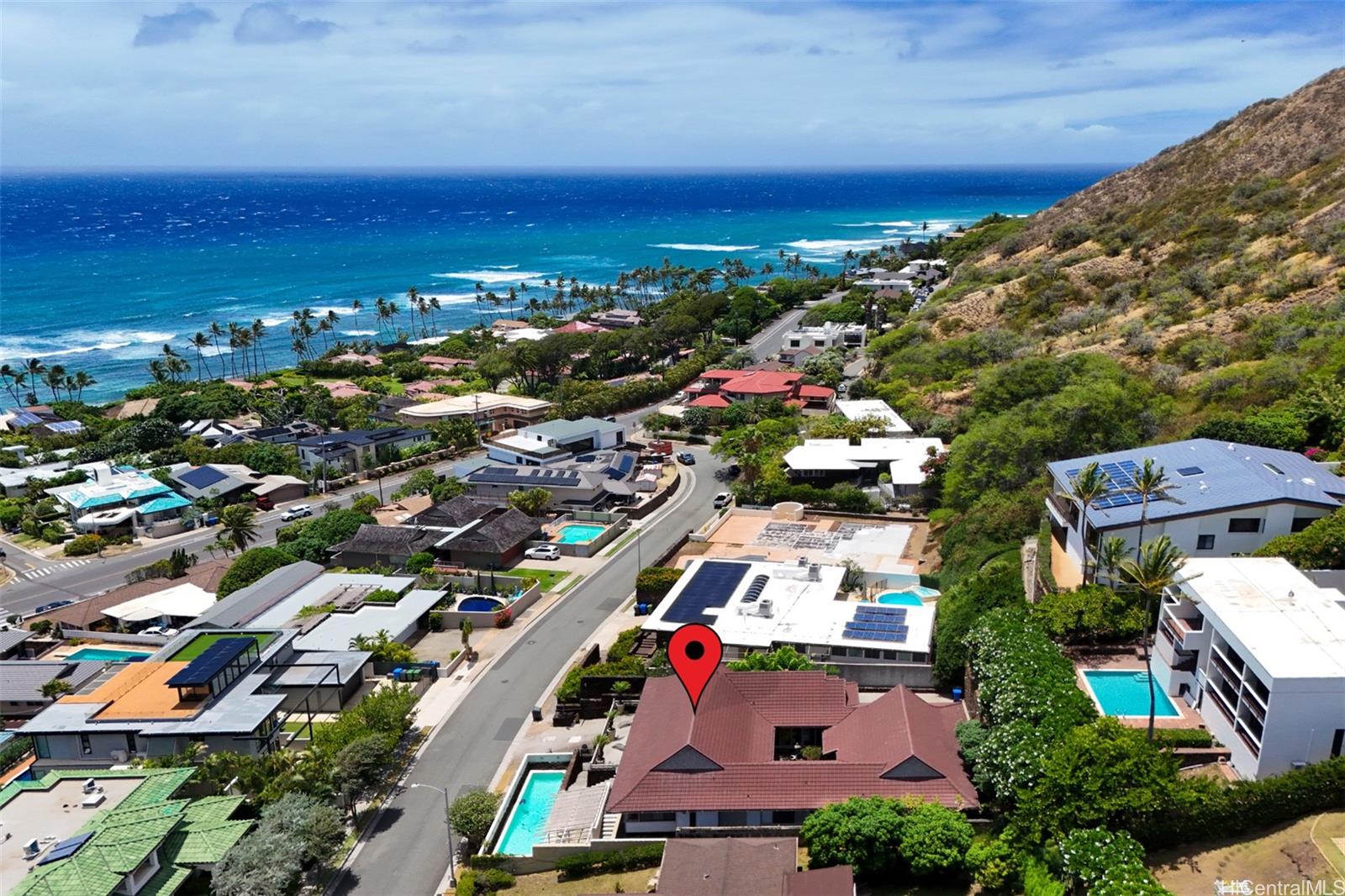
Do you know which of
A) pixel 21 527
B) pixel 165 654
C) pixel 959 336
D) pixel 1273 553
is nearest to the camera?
pixel 1273 553

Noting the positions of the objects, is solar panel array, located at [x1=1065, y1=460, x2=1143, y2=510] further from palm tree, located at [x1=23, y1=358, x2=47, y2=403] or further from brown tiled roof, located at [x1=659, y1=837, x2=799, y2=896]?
palm tree, located at [x1=23, y1=358, x2=47, y2=403]

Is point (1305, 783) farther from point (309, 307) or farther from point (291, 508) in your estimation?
point (309, 307)

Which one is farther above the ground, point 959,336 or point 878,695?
point 959,336

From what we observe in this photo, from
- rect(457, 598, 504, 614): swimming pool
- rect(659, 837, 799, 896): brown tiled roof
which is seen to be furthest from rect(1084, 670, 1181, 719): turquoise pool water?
rect(457, 598, 504, 614): swimming pool

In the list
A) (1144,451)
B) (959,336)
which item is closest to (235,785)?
(1144,451)

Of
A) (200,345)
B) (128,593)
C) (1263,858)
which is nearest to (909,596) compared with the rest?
(1263,858)

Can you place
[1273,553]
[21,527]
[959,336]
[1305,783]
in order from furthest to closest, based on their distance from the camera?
1. [959,336]
2. [21,527]
3. [1273,553]
4. [1305,783]

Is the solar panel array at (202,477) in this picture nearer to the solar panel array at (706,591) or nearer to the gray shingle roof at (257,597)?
the gray shingle roof at (257,597)

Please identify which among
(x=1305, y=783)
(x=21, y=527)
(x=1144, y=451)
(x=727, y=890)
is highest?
(x=1144, y=451)
